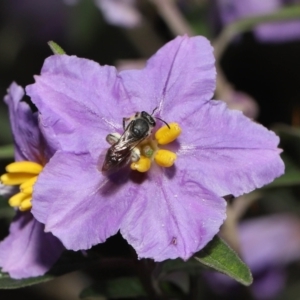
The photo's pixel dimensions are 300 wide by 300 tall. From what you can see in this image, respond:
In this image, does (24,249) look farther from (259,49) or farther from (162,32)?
(259,49)

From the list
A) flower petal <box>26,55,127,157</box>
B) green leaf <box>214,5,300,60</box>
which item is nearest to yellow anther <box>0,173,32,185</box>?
flower petal <box>26,55,127,157</box>

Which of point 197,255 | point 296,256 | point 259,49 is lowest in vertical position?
point 296,256

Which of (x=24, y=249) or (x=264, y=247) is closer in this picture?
(x=24, y=249)

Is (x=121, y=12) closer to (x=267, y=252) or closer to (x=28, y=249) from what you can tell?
(x=267, y=252)

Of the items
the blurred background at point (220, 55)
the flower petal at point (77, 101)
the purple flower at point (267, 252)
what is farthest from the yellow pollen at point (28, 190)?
the purple flower at point (267, 252)

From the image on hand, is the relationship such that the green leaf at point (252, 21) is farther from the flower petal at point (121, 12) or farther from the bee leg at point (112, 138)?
the bee leg at point (112, 138)

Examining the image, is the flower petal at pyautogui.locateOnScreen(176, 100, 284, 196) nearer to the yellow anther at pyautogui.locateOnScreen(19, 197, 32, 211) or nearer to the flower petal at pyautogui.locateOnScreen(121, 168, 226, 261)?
the flower petal at pyautogui.locateOnScreen(121, 168, 226, 261)

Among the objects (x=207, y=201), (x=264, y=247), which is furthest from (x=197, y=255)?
(x=264, y=247)
